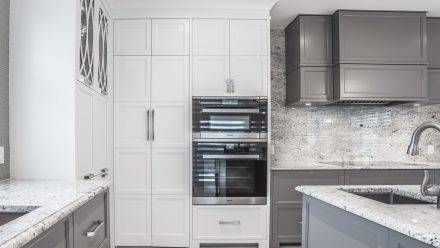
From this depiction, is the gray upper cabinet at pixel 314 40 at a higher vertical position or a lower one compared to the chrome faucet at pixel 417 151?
higher

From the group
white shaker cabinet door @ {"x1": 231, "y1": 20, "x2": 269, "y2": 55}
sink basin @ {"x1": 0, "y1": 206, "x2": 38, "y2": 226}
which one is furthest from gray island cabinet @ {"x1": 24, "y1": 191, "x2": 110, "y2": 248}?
white shaker cabinet door @ {"x1": 231, "y1": 20, "x2": 269, "y2": 55}

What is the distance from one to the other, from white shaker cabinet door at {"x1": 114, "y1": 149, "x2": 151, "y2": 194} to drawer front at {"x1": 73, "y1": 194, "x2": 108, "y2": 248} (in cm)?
120

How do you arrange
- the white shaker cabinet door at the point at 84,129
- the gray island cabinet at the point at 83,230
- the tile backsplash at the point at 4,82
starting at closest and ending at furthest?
the gray island cabinet at the point at 83,230 → the tile backsplash at the point at 4,82 → the white shaker cabinet door at the point at 84,129

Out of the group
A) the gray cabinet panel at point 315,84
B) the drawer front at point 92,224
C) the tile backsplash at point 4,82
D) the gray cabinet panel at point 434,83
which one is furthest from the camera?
the gray cabinet panel at point 434,83

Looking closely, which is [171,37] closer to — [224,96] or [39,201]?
[224,96]

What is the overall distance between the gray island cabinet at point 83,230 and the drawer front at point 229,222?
129 centimetres

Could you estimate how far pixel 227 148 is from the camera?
112 inches

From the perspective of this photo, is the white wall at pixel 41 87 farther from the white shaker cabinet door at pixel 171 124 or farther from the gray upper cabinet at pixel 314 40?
the gray upper cabinet at pixel 314 40

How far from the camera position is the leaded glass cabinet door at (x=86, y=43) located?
6.51 feet

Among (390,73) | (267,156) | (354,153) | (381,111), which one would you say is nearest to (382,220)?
(267,156)

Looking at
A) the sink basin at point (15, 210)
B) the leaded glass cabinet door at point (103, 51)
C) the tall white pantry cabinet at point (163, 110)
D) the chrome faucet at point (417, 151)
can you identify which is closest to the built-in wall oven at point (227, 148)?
the tall white pantry cabinet at point (163, 110)

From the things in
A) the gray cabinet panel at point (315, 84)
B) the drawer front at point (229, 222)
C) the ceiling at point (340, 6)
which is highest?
the ceiling at point (340, 6)

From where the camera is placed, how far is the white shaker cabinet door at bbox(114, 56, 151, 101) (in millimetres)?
2908

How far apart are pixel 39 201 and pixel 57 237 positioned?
0.23m
